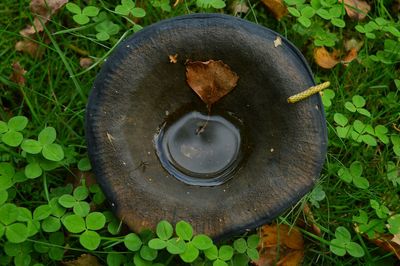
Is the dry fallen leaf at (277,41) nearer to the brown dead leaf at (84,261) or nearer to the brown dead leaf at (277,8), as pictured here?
the brown dead leaf at (277,8)

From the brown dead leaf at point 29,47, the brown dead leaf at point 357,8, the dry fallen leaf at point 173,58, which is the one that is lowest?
the brown dead leaf at point 357,8

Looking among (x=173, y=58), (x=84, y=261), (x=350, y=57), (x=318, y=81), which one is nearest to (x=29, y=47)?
(x=173, y=58)

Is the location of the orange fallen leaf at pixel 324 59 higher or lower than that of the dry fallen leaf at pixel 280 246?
higher

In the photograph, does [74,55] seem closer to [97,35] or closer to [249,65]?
[97,35]

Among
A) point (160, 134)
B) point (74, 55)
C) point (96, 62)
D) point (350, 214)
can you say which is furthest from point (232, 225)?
point (74, 55)

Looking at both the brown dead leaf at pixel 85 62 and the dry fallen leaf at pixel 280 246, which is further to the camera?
the brown dead leaf at pixel 85 62

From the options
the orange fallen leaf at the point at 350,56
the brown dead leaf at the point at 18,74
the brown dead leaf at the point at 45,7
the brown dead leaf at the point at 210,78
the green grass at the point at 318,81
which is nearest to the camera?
the brown dead leaf at the point at 210,78

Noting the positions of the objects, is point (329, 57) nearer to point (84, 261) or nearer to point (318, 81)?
point (318, 81)

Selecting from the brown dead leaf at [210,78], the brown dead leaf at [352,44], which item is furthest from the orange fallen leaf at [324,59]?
the brown dead leaf at [210,78]
